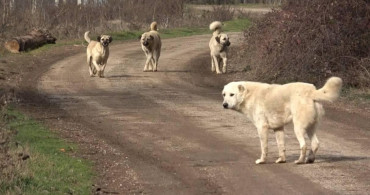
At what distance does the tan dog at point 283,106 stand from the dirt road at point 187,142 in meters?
0.35

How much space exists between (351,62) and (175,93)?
484 cm

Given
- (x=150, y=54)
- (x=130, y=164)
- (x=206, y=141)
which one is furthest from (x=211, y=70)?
(x=130, y=164)

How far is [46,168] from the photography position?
11750 mm

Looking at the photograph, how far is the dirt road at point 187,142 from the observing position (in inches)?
433

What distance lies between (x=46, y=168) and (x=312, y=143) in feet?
11.9

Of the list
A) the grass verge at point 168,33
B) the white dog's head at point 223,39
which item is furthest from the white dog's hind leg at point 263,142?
the grass verge at point 168,33

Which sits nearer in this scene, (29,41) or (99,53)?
A: (99,53)

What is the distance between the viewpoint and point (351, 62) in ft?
75.4

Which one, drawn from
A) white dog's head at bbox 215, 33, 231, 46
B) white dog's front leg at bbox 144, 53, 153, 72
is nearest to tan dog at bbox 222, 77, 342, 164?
white dog's head at bbox 215, 33, 231, 46

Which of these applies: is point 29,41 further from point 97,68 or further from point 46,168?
point 46,168

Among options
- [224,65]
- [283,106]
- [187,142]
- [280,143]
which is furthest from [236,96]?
[224,65]

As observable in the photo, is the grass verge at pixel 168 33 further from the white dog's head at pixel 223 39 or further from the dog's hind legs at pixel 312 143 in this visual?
the dog's hind legs at pixel 312 143

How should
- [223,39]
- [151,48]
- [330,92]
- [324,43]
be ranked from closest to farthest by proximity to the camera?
[330,92] → [324,43] → [223,39] → [151,48]

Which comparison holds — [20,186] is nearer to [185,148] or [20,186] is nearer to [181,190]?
[181,190]
